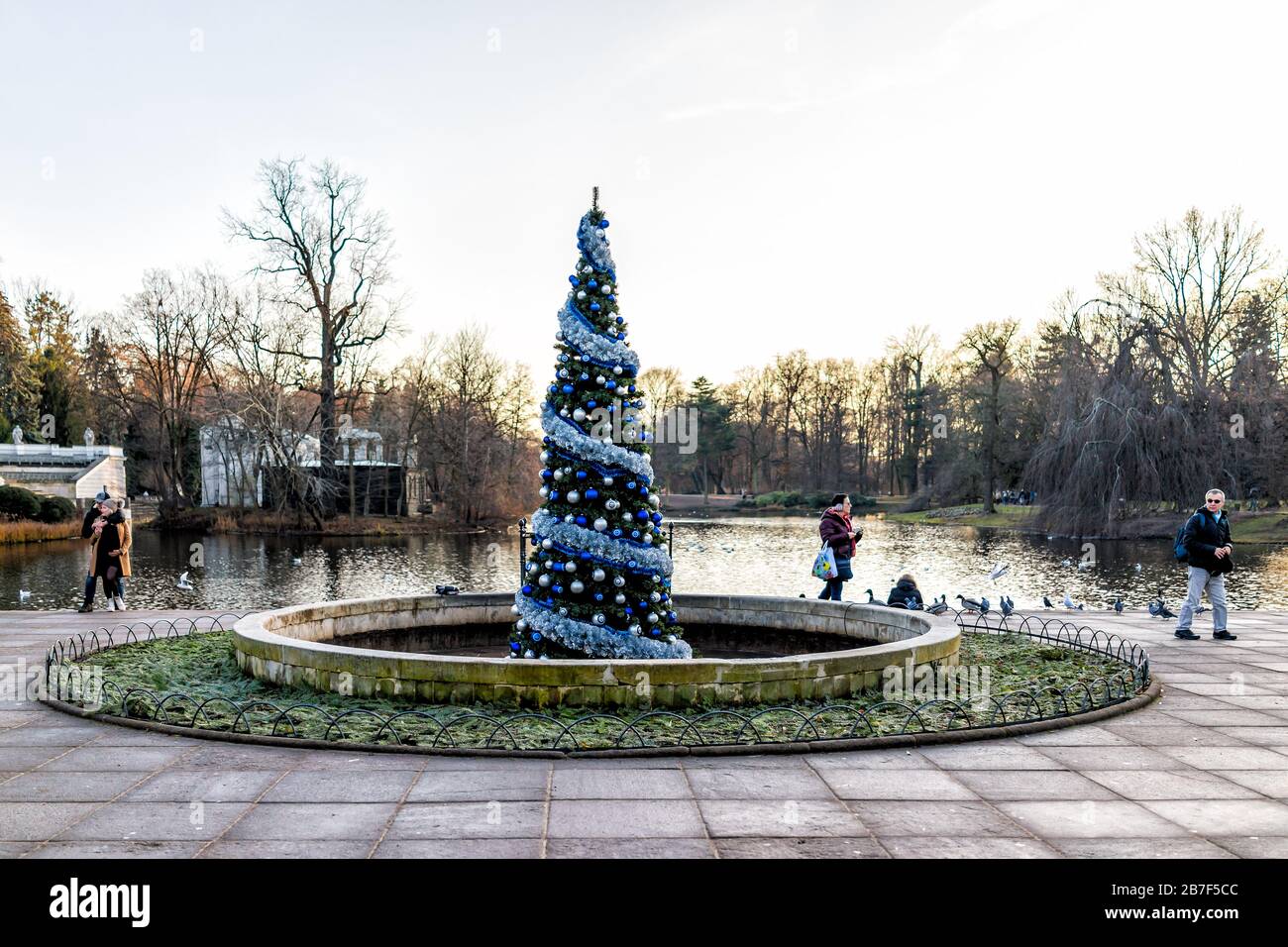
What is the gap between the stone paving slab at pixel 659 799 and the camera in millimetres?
4828

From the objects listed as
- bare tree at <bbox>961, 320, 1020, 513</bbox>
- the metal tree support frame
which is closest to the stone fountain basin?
the metal tree support frame

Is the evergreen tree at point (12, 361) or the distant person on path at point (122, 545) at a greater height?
the evergreen tree at point (12, 361)

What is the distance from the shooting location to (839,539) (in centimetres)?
1395

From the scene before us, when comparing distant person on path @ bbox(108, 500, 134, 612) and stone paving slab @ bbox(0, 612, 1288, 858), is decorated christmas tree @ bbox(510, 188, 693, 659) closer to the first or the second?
stone paving slab @ bbox(0, 612, 1288, 858)

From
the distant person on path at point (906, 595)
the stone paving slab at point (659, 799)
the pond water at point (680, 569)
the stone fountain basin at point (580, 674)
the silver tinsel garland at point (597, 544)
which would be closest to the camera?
the stone paving slab at point (659, 799)

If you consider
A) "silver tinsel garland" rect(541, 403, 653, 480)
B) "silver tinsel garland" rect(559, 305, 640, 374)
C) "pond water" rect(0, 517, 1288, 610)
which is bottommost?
"pond water" rect(0, 517, 1288, 610)

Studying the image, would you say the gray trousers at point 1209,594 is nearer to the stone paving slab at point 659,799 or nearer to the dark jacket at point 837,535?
the dark jacket at point 837,535

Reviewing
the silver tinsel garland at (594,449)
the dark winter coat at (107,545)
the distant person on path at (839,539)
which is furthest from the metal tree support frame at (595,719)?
the dark winter coat at (107,545)

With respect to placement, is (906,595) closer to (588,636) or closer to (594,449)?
(588,636)

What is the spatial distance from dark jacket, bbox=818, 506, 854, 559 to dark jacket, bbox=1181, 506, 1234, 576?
4219mm

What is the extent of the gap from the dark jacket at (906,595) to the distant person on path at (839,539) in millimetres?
656

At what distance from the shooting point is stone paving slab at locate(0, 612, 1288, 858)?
4.83 meters

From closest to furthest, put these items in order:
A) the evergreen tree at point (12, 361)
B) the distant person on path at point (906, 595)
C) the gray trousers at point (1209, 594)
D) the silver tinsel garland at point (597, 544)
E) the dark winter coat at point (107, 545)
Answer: the silver tinsel garland at point (597, 544) → the gray trousers at point (1209, 594) → the distant person on path at point (906, 595) → the dark winter coat at point (107, 545) → the evergreen tree at point (12, 361)
